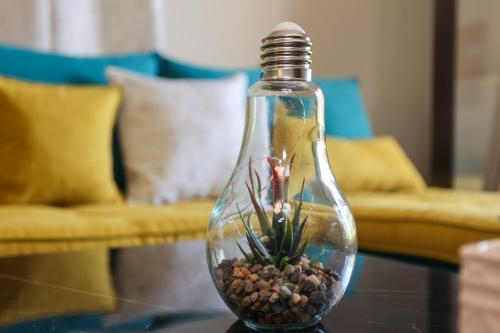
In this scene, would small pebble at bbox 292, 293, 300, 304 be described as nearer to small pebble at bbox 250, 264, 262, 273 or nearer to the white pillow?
small pebble at bbox 250, 264, 262, 273

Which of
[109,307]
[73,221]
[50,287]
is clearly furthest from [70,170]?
[109,307]

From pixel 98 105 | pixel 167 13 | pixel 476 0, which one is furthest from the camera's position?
pixel 476 0

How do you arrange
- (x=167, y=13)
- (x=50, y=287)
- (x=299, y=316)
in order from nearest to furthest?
(x=299, y=316) → (x=50, y=287) → (x=167, y=13)

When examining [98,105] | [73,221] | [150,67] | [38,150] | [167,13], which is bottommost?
[73,221]

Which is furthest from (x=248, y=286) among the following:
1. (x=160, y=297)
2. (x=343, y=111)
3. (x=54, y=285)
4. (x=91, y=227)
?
(x=343, y=111)

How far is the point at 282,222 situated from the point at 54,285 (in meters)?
0.40

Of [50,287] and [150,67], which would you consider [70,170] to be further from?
[50,287]

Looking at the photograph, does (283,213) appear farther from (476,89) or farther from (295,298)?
(476,89)

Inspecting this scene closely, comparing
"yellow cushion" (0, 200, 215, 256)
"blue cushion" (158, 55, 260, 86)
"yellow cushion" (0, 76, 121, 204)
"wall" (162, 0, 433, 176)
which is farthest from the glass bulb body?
"wall" (162, 0, 433, 176)

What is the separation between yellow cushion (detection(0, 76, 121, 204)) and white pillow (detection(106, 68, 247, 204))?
4.2 inches

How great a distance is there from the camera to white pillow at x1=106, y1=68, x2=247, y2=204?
1.99 metres

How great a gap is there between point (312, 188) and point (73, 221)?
928 mm

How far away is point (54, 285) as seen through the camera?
0.84 metres

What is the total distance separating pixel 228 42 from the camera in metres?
3.04
